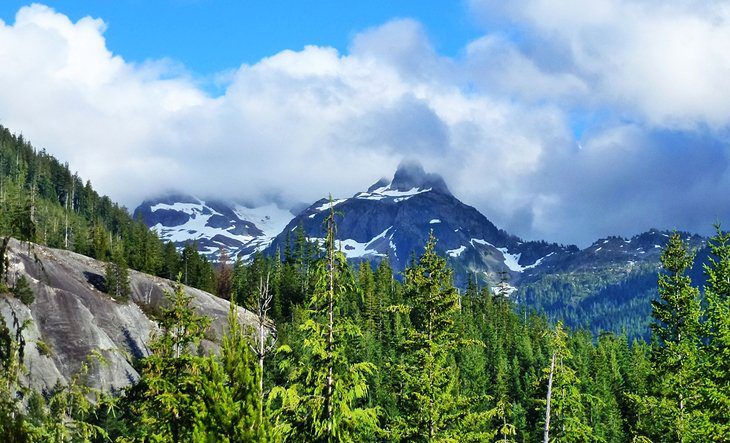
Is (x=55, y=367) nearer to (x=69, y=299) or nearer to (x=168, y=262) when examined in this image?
(x=69, y=299)

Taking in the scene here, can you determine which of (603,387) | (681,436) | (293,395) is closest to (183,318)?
(293,395)

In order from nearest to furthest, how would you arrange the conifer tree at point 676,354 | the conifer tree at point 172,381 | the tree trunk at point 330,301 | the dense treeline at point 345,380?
the dense treeline at point 345,380 < the tree trunk at point 330,301 < the conifer tree at point 172,381 < the conifer tree at point 676,354

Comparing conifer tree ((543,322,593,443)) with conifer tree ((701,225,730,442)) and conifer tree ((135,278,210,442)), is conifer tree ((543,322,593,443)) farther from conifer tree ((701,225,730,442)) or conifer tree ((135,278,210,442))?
conifer tree ((135,278,210,442))

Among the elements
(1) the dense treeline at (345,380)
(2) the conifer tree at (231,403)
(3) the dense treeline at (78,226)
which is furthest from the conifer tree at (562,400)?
(3) the dense treeline at (78,226)

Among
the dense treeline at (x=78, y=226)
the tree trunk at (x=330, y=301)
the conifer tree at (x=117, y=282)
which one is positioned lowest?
the tree trunk at (x=330, y=301)

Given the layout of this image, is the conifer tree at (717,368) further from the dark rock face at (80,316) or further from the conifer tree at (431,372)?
the dark rock face at (80,316)

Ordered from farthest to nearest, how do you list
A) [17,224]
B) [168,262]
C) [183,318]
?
[168,262] < [183,318] < [17,224]

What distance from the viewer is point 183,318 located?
22281mm

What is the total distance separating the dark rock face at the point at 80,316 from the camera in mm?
61438

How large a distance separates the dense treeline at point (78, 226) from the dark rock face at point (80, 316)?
5.58 m

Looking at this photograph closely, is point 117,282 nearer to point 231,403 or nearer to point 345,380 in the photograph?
point 345,380

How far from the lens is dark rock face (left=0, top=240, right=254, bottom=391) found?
61.4m

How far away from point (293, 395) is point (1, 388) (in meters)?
9.66

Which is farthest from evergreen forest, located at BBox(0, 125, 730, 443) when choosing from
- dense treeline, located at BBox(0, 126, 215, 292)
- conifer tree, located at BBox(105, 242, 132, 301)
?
conifer tree, located at BBox(105, 242, 132, 301)
